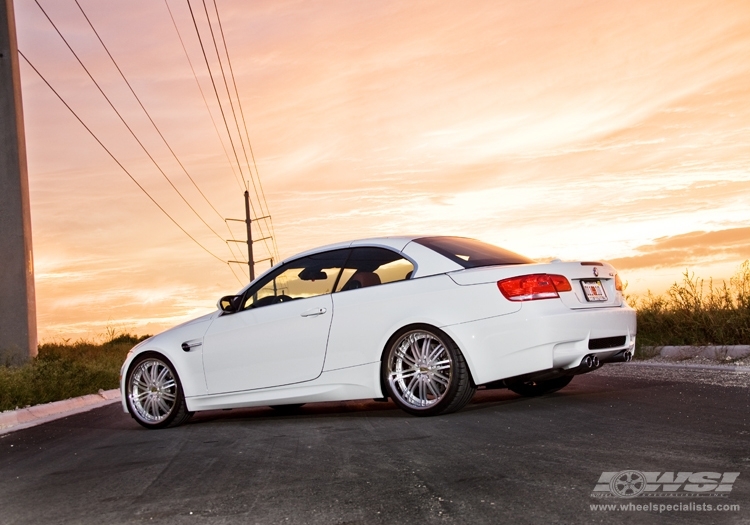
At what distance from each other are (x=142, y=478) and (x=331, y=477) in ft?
4.44

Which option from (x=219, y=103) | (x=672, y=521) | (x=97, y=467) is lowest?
(x=672, y=521)

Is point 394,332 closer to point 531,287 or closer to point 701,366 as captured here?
point 531,287

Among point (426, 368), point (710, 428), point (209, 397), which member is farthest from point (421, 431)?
point (209, 397)

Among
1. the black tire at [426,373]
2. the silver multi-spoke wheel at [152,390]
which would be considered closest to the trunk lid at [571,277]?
the black tire at [426,373]

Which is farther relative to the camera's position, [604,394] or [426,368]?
[604,394]

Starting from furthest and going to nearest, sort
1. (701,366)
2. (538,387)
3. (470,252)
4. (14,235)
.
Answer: (14,235) < (701,366) < (538,387) < (470,252)

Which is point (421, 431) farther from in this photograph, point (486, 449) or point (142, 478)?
point (142, 478)

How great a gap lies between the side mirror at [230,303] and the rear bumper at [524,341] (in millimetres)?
2466

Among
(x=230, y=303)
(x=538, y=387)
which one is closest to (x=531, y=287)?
(x=538, y=387)

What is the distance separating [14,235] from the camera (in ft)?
55.5

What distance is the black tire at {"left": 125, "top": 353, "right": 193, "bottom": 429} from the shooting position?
356 inches

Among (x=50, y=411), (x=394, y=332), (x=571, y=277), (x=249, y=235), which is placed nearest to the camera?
(x=571, y=277)

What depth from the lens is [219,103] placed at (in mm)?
35125

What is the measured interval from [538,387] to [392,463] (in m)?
4.20
